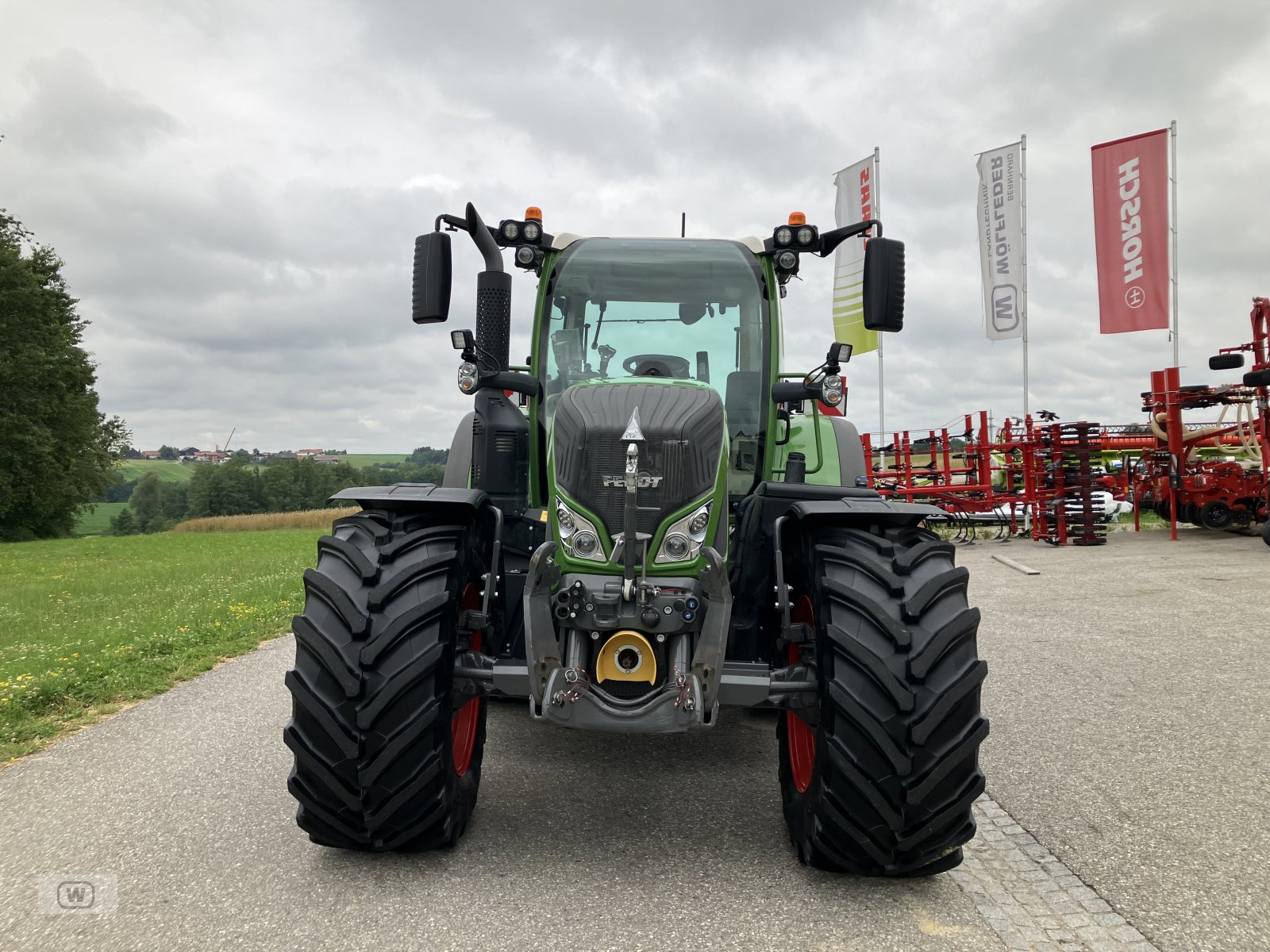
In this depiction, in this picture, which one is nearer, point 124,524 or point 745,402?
point 745,402

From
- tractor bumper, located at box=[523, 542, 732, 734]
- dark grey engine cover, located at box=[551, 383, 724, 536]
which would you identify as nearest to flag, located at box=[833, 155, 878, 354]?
dark grey engine cover, located at box=[551, 383, 724, 536]

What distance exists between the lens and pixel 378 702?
2818 millimetres

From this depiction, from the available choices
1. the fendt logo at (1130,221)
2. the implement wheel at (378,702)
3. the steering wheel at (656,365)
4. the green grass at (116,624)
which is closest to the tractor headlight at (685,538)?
the implement wheel at (378,702)

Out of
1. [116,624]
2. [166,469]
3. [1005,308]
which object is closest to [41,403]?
[116,624]

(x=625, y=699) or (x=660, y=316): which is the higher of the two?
(x=660, y=316)

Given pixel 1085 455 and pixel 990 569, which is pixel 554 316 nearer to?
pixel 990 569

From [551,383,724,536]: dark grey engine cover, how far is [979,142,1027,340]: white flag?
1680 centimetres

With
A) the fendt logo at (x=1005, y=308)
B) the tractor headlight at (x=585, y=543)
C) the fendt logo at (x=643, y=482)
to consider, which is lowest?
the tractor headlight at (x=585, y=543)

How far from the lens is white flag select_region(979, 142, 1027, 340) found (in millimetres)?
17969

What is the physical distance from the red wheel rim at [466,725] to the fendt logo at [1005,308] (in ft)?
55.9

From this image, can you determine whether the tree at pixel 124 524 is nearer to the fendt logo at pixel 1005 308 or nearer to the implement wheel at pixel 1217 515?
the fendt logo at pixel 1005 308

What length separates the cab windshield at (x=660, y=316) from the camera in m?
4.20

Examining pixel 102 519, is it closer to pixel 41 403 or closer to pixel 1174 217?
pixel 41 403

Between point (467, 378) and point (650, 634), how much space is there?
5.31ft
